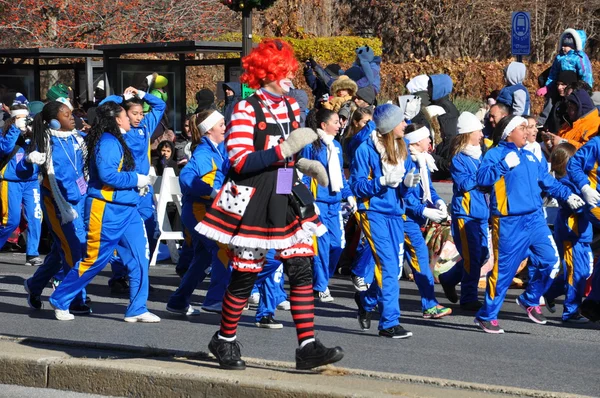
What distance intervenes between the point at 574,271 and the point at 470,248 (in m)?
0.99

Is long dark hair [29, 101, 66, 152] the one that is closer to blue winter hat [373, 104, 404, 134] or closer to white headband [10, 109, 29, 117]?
blue winter hat [373, 104, 404, 134]

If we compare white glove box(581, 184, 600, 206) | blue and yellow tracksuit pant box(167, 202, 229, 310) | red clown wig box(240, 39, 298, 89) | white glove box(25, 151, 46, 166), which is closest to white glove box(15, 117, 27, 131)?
white glove box(25, 151, 46, 166)

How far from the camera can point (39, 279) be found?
9.95 m

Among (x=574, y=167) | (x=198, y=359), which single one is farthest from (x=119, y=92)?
(x=198, y=359)

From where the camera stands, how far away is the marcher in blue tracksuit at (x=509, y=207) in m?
8.80

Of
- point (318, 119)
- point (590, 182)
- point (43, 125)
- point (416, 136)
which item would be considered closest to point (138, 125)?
point (43, 125)

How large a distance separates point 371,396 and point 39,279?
4.88 metres

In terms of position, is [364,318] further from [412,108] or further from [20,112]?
[20,112]

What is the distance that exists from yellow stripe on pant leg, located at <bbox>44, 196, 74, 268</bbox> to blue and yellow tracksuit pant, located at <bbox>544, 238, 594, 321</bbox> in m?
4.18

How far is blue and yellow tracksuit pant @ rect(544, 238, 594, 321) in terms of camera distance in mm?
9672

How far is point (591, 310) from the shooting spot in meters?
9.27

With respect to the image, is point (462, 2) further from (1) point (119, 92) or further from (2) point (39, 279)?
(2) point (39, 279)

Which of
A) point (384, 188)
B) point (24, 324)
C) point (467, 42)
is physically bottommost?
point (24, 324)

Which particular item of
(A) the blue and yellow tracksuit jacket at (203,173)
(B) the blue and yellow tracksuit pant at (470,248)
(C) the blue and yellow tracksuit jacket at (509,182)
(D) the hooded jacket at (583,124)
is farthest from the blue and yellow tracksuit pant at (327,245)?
(D) the hooded jacket at (583,124)
